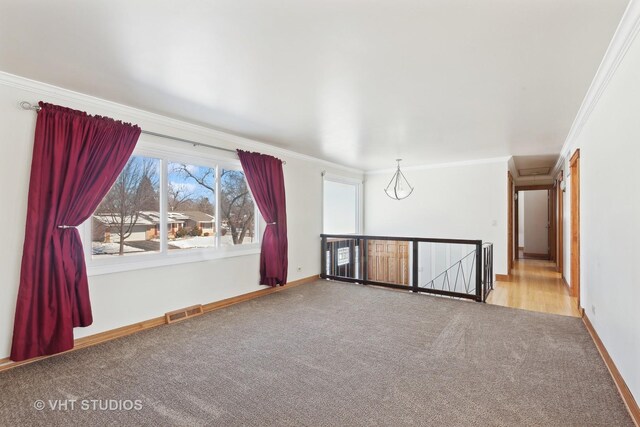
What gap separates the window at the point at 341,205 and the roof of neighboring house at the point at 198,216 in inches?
102

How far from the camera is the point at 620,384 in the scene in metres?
2.19

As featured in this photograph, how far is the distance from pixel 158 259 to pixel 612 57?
4449 millimetres

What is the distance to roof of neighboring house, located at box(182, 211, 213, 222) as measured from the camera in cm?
402

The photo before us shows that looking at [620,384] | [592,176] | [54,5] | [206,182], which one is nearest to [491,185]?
[592,176]

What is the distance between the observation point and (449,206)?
6652 millimetres

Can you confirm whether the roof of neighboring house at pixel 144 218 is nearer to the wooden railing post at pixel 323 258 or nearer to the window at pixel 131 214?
the window at pixel 131 214

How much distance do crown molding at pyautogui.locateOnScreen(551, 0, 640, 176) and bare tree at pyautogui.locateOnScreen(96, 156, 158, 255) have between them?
4.10m

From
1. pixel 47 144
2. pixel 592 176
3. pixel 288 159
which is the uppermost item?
pixel 288 159

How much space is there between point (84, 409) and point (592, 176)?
4.67 metres

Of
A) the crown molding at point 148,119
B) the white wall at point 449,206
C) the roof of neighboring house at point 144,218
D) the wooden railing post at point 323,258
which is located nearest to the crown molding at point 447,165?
the white wall at point 449,206

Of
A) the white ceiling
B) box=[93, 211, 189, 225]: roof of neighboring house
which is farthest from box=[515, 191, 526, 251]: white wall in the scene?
box=[93, 211, 189, 225]: roof of neighboring house

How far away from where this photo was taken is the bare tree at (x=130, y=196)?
10.8ft

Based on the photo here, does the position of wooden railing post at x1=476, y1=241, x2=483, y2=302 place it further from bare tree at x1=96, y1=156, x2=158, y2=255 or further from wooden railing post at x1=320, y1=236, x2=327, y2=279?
bare tree at x1=96, y1=156, x2=158, y2=255

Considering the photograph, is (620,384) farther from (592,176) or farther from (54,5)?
(54,5)
